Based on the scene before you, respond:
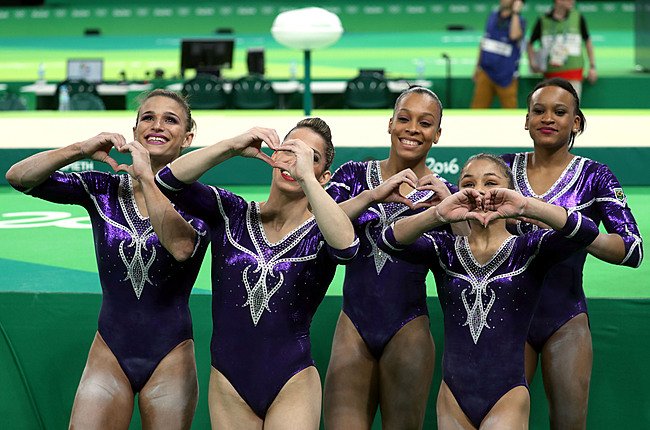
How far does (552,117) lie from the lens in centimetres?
398

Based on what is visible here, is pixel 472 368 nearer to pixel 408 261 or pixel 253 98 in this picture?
pixel 408 261

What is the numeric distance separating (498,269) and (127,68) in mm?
14422

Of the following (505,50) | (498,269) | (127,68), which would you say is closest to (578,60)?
(505,50)

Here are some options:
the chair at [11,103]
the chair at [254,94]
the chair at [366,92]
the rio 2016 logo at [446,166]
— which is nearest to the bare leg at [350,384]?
the rio 2016 logo at [446,166]

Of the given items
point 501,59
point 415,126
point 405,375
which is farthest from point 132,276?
point 501,59

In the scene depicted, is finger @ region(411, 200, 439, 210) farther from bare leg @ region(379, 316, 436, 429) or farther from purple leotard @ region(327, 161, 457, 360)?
bare leg @ region(379, 316, 436, 429)

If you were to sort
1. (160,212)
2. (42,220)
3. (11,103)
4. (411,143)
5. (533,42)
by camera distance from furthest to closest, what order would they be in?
(11,103)
(533,42)
(42,220)
(411,143)
(160,212)

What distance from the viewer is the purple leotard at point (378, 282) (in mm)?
3861

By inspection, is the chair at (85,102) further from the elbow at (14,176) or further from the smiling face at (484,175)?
the smiling face at (484,175)

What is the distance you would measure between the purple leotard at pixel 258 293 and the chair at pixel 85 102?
8535mm

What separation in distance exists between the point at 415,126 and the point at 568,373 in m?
1.05

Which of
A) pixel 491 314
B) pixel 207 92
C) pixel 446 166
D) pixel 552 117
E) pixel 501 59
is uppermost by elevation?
pixel 501 59

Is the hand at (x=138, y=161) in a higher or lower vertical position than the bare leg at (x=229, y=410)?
higher

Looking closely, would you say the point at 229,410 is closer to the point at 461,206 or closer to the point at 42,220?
the point at 461,206
